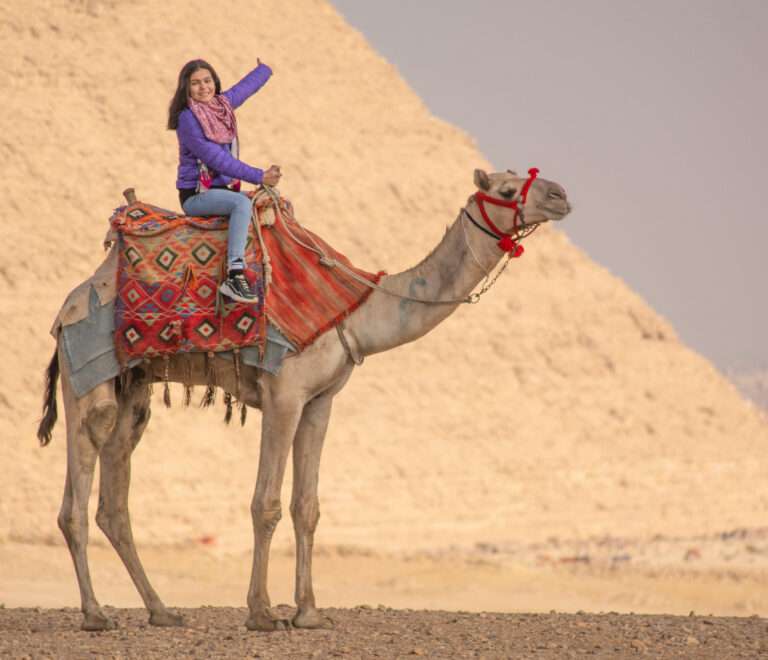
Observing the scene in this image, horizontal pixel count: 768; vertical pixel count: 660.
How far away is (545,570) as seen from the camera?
29.1m

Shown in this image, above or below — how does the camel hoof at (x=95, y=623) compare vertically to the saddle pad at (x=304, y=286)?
below

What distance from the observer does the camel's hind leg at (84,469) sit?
10.9 meters

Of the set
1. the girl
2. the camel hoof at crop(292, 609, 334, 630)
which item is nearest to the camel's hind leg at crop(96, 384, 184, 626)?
the camel hoof at crop(292, 609, 334, 630)

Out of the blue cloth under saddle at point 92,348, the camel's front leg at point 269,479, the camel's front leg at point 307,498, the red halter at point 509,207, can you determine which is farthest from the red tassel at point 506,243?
the blue cloth under saddle at point 92,348

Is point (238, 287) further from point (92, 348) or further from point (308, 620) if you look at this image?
point (308, 620)

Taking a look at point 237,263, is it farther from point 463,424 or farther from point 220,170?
point 463,424

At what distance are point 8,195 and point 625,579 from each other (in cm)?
1267

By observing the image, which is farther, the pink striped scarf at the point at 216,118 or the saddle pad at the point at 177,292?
the pink striped scarf at the point at 216,118

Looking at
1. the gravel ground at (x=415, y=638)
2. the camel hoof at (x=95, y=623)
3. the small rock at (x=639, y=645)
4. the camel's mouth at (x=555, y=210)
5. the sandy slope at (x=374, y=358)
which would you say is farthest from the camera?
the sandy slope at (x=374, y=358)

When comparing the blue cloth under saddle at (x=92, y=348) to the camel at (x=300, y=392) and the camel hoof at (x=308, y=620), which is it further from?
the camel hoof at (x=308, y=620)


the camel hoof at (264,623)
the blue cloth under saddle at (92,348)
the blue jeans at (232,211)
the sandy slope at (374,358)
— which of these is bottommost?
the camel hoof at (264,623)

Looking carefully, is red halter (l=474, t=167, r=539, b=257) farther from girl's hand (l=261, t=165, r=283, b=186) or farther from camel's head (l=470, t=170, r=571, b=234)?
girl's hand (l=261, t=165, r=283, b=186)

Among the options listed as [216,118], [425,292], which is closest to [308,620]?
[425,292]

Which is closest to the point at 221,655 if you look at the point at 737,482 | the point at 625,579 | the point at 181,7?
the point at 625,579
